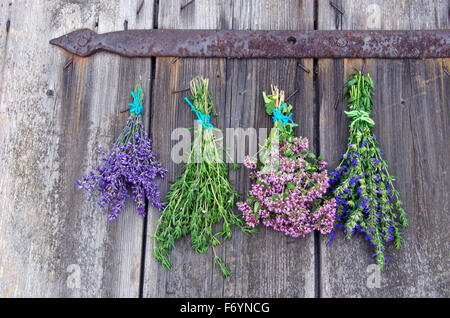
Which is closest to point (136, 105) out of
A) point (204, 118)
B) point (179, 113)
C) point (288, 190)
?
point (179, 113)

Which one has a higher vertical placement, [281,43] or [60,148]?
[281,43]

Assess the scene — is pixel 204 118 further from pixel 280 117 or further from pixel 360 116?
pixel 360 116

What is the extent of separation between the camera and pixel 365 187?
175cm

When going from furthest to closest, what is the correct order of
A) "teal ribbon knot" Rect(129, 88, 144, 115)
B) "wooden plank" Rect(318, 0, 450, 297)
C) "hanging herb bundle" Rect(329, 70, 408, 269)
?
"teal ribbon knot" Rect(129, 88, 144, 115) < "wooden plank" Rect(318, 0, 450, 297) < "hanging herb bundle" Rect(329, 70, 408, 269)

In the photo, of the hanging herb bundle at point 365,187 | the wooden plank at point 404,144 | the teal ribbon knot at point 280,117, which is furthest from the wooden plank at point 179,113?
the hanging herb bundle at point 365,187

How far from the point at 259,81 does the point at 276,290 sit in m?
1.02

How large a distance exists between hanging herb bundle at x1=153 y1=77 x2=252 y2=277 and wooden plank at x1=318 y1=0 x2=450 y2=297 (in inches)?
19.6

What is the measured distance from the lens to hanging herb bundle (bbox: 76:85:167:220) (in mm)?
1824

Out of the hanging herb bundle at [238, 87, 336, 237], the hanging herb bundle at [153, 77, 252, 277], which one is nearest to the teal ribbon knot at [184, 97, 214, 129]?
the hanging herb bundle at [153, 77, 252, 277]

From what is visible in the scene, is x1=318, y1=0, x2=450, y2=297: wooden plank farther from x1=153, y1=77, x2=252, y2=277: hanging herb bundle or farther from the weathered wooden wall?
→ x1=153, y1=77, x2=252, y2=277: hanging herb bundle

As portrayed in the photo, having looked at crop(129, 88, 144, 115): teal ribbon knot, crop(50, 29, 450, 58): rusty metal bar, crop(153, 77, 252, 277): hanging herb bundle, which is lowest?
crop(153, 77, 252, 277): hanging herb bundle

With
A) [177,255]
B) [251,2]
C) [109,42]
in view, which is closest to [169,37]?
[109,42]

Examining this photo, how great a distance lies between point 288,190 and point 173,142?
0.62 m

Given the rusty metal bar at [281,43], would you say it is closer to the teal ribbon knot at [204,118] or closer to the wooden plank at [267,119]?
the wooden plank at [267,119]
